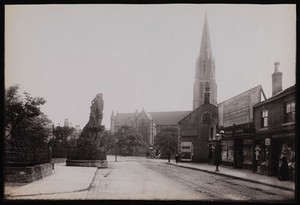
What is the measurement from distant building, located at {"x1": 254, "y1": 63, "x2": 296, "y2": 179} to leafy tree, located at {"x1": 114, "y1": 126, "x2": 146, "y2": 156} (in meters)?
6.65

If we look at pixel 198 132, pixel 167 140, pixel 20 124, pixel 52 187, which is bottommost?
pixel 52 187

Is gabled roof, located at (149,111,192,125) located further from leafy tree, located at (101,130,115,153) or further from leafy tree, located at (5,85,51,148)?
leafy tree, located at (5,85,51,148)

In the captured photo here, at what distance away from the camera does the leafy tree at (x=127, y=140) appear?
1966cm

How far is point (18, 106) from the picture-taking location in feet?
38.5

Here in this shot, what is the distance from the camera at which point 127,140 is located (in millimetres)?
20906

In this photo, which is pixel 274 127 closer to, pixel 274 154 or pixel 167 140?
pixel 274 154

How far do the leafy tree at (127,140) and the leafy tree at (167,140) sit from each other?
939 cm

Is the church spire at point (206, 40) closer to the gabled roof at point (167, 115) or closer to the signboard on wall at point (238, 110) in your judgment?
the gabled roof at point (167, 115)

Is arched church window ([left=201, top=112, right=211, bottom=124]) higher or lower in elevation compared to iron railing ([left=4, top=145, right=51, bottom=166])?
higher

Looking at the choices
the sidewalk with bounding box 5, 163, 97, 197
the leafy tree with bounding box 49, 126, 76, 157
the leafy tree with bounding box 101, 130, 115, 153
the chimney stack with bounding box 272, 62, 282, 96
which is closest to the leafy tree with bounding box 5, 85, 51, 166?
the sidewalk with bounding box 5, 163, 97, 197

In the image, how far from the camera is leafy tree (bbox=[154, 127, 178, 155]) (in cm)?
3270

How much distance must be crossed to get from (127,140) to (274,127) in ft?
28.2

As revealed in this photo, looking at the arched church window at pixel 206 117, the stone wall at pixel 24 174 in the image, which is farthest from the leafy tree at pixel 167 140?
the stone wall at pixel 24 174

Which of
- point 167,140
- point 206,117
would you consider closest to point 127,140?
point 206,117
